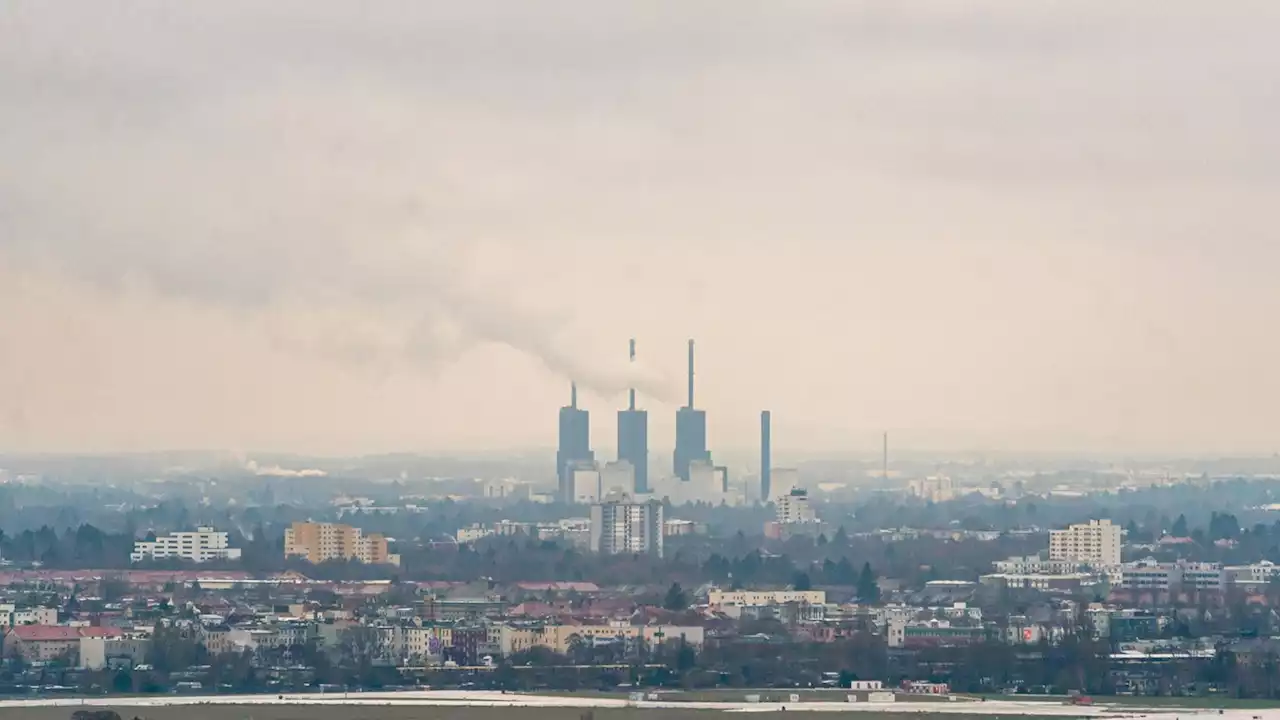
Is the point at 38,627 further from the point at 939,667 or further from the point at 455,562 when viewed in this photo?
the point at 455,562

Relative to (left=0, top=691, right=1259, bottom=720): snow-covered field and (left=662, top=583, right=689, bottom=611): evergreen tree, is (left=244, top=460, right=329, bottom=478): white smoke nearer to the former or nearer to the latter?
(left=662, top=583, right=689, bottom=611): evergreen tree

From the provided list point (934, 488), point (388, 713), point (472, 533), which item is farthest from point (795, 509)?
point (388, 713)

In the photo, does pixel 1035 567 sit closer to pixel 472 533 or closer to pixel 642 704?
pixel 472 533

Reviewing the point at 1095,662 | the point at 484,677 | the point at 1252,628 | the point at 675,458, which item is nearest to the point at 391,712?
the point at 484,677

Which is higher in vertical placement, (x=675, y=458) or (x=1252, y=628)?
(x=675, y=458)

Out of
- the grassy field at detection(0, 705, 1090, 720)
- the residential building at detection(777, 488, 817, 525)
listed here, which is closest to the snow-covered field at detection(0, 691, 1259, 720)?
the grassy field at detection(0, 705, 1090, 720)

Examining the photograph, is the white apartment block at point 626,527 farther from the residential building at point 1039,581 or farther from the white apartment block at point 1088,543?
the residential building at point 1039,581
